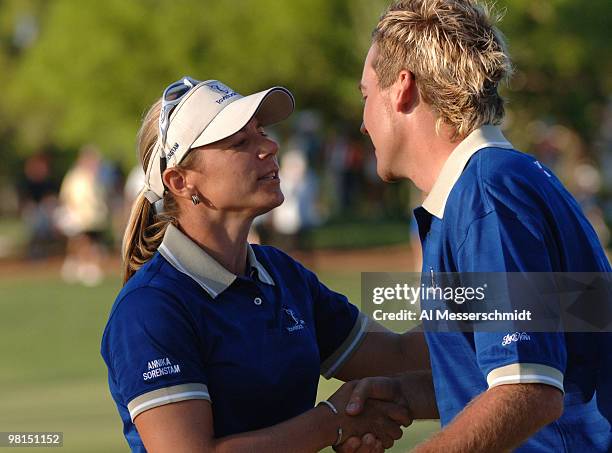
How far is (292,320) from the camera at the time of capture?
4113 millimetres

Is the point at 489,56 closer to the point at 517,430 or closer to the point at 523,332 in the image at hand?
the point at 523,332

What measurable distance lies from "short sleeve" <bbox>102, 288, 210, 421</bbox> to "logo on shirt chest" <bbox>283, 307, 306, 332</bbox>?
424mm

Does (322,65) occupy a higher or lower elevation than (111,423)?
higher

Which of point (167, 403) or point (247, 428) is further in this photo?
point (247, 428)

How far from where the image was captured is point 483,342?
3186mm

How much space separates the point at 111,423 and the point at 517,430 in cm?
685

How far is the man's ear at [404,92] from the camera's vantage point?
3.60 metres

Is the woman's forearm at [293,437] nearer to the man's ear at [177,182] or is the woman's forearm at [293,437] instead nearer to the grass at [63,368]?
the man's ear at [177,182]

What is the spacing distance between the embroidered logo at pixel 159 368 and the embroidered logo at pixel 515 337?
3.36ft

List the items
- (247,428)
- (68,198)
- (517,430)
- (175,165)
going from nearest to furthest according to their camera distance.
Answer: (517,430) < (247,428) < (175,165) < (68,198)

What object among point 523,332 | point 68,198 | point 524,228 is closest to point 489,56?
point 524,228

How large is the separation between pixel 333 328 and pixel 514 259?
4.89 ft

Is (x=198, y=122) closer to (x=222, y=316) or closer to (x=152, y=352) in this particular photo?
(x=222, y=316)

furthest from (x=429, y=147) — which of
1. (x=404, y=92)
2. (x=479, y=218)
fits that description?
(x=479, y=218)
